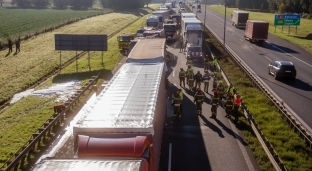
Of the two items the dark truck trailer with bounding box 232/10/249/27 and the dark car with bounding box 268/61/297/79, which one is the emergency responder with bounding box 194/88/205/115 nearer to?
the dark car with bounding box 268/61/297/79

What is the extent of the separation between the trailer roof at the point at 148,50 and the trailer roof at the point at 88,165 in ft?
46.0

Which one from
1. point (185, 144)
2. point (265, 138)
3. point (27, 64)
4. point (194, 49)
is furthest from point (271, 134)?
point (27, 64)

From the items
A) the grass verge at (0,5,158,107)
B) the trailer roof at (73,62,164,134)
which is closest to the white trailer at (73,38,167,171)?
the trailer roof at (73,62,164,134)

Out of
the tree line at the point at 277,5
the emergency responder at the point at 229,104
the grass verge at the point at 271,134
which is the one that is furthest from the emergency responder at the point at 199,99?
the tree line at the point at 277,5

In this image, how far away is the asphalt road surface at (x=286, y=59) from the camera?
2184 centimetres

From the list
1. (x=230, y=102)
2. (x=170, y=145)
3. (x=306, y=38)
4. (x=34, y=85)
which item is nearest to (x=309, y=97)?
(x=230, y=102)

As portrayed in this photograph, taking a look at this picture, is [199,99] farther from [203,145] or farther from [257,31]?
[257,31]

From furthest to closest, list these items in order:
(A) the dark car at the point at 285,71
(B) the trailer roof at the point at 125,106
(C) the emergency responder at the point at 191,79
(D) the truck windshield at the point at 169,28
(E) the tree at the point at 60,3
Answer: (E) the tree at the point at 60,3
(D) the truck windshield at the point at 169,28
(A) the dark car at the point at 285,71
(C) the emergency responder at the point at 191,79
(B) the trailer roof at the point at 125,106

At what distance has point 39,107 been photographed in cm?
2216

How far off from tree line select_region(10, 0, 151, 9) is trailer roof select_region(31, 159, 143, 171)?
123 metres

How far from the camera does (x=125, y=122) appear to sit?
1092 cm

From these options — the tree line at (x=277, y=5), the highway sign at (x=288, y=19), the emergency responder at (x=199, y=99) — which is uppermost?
the tree line at (x=277, y=5)

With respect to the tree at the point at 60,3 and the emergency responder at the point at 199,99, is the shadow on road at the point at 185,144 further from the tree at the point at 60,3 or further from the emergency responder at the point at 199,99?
the tree at the point at 60,3

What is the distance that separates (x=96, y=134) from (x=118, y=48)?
114ft
